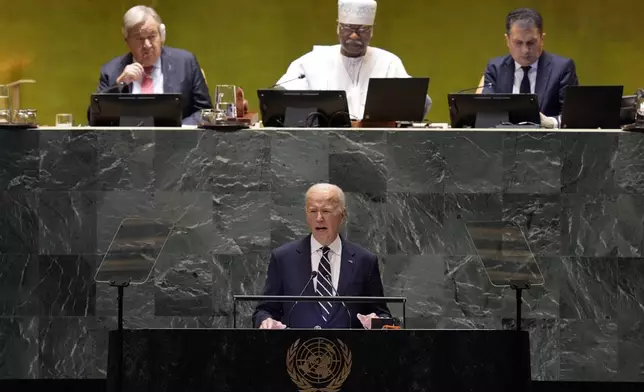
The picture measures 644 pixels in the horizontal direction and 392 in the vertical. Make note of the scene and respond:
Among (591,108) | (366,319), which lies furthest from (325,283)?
(591,108)

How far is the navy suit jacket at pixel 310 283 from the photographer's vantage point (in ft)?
17.3

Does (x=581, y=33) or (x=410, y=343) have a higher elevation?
(x=581, y=33)

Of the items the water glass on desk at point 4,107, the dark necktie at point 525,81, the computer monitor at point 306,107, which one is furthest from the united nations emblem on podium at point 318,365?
the dark necktie at point 525,81

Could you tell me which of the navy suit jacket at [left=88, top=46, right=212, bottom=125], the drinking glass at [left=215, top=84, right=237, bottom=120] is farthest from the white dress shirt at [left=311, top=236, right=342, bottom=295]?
the navy suit jacket at [left=88, top=46, right=212, bottom=125]

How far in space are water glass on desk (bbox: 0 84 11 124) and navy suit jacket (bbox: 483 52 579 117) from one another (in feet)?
10.0

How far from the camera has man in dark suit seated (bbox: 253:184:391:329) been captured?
527 cm

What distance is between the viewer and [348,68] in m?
7.96

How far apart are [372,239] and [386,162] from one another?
0.40 metres

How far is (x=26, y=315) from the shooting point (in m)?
6.01

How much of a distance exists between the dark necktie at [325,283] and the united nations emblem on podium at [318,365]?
101cm

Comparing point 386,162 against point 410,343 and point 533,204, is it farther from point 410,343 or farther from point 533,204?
point 410,343

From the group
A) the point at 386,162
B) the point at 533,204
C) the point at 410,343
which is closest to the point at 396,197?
the point at 386,162

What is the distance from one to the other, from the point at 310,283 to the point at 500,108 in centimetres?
170

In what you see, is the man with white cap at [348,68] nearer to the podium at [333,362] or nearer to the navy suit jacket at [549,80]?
the navy suit jacket at [549,80]
